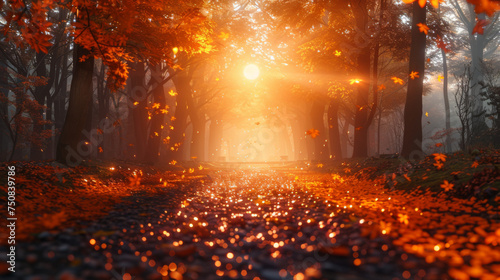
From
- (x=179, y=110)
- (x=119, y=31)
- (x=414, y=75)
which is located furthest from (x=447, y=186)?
(x=179, y=110)

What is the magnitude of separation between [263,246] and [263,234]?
61cm

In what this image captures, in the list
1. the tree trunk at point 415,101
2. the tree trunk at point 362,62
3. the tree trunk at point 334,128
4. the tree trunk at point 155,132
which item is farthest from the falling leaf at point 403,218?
the tree trunk at point 334,128

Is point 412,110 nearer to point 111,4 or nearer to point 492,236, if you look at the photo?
point 492,236

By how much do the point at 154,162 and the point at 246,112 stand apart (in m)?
30.6

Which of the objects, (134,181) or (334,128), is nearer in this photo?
(134,181)

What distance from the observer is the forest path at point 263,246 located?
3195mm

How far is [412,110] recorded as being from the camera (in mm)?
12977

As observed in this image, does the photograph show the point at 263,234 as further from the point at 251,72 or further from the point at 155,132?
the point at 251,72

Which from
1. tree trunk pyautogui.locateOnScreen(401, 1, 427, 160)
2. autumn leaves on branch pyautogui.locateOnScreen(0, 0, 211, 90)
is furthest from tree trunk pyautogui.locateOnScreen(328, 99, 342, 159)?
autumn leaves on branch pyautogui.locateOnScreen(0, 0, 211, 90)

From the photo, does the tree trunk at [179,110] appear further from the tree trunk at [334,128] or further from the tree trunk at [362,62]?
the tree trunk at [362,62]

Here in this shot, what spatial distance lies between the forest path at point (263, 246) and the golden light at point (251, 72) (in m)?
23.5

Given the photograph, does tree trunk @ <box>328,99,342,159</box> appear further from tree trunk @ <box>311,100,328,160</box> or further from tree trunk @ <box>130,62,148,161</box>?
tree trunk @ <box>130,62,148,161</box>

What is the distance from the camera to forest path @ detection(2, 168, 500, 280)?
3.20m

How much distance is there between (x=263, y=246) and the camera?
417cm
